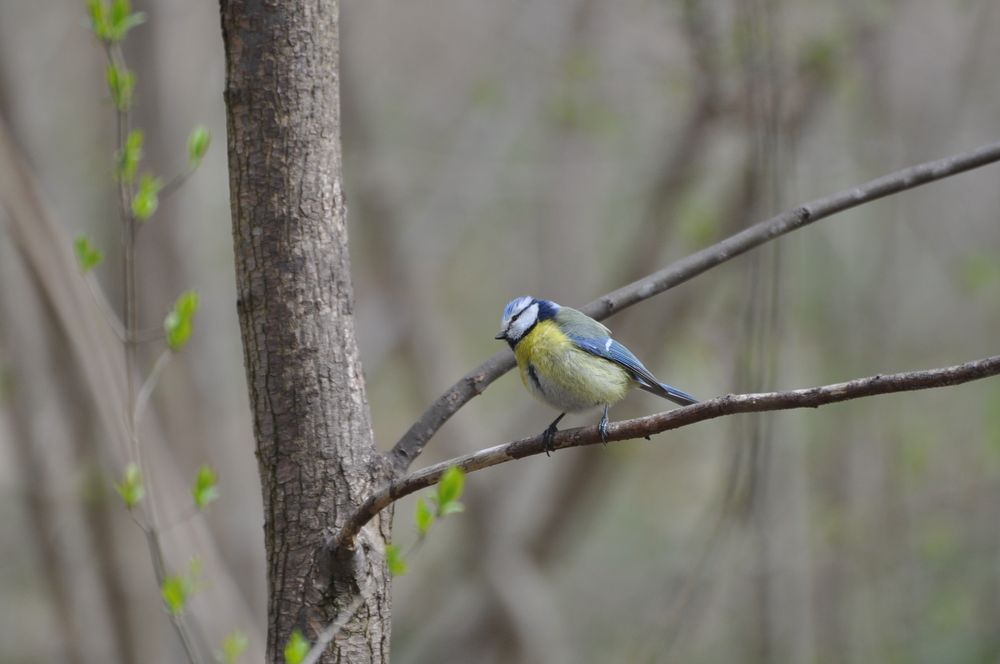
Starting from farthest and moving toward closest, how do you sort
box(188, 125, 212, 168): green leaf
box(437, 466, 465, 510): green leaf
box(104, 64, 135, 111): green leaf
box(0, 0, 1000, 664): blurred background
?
box(0, 0, 1000, 664): blurred background, box(188, 125, 212, 168): green leaf, box(104, 64, 135, 111): green leaf, box(437, 466, 465, 510): green leaf

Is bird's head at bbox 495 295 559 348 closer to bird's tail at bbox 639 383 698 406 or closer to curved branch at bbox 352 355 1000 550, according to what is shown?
bird's tail at bbox 639 383 698 406

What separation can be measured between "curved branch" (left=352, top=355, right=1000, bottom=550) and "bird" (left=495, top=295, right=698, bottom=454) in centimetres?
64

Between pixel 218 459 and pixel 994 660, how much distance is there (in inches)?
186

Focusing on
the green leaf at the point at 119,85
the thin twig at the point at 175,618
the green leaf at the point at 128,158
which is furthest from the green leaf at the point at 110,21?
the thin twig at the point at 175,618

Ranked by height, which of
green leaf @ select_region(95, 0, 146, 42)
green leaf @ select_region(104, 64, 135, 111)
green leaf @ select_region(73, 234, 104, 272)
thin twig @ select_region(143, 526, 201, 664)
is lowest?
thin twig @ select_region(143, 526, 201, 664)

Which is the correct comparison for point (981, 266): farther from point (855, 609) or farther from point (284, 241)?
point (284, 241)

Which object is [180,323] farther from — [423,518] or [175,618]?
[423,518]

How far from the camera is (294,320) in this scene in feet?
5.58

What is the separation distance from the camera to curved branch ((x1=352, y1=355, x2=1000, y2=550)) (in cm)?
132

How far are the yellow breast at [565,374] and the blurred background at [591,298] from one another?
0.64 m

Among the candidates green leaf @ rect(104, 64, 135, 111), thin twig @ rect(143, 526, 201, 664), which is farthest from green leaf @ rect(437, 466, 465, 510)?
green leaf @ rect(104, 64, 135, 111)

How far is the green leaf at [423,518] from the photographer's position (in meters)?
1.52

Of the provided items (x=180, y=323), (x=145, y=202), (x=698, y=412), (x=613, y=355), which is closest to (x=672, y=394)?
(x=613, y=355)

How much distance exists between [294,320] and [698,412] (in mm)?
721
